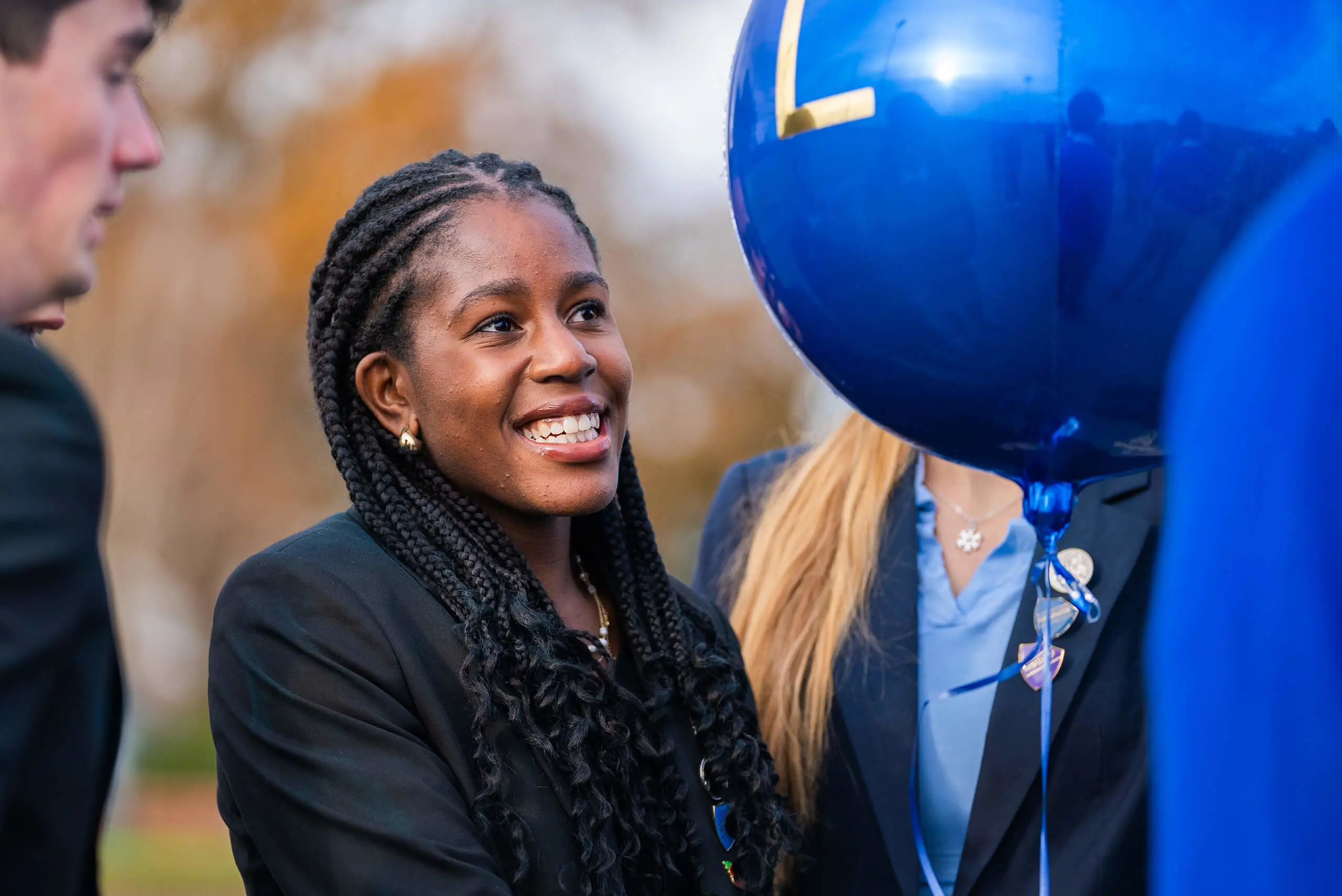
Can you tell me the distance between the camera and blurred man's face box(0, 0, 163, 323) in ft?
4.24

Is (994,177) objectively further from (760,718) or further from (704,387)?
(704,387)

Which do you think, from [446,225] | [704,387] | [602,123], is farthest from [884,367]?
[704,387]

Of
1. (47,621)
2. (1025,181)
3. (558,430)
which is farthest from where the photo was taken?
(558,430)

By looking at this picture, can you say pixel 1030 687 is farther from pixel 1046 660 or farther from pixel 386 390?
pixel 386 390

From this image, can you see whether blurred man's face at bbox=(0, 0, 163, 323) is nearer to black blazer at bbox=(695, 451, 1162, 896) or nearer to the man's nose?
the man's nose

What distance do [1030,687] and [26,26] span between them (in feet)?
6.09

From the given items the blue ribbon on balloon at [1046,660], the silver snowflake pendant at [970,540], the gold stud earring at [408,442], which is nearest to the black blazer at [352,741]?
the gold stud earring at [408,442]

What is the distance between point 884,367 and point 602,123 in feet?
41.6

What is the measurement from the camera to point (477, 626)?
207cm

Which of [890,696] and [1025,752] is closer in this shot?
[1025,752]

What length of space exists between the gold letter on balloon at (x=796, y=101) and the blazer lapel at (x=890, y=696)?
1.17m

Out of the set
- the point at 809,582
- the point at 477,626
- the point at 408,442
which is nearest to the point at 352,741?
the point at 477,626

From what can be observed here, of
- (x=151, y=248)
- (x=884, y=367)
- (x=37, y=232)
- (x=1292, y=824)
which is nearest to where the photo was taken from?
(x=1292, y=824)

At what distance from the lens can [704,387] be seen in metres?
15.5
